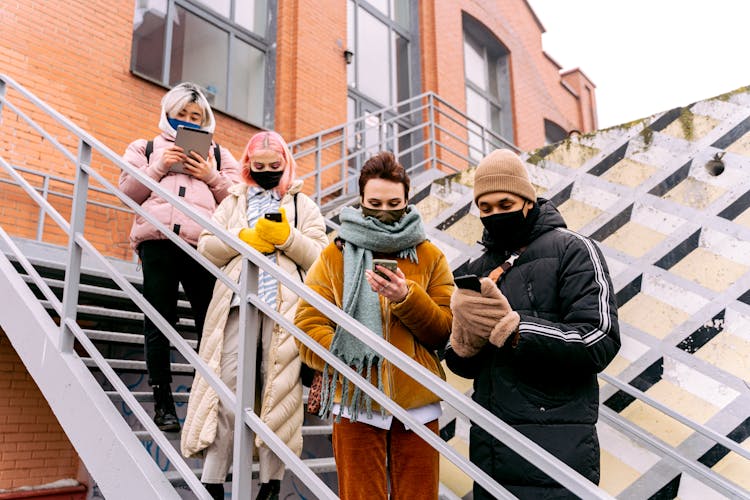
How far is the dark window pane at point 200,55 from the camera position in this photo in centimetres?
671

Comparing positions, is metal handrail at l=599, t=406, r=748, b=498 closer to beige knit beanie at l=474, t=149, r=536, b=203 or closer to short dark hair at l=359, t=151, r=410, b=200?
beige knit beanie at l=474, t=149, r=536, b=203

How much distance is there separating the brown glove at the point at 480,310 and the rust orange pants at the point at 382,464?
479 mm

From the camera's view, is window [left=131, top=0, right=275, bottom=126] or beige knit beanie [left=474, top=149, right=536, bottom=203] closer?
beige knit beanie [left=474, top=149, right=536, bottom=203]

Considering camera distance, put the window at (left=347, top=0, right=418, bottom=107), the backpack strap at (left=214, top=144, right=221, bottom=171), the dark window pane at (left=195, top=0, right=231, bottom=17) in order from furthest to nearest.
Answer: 1. the window at (left=347, top=0, right=418, bottom=107)
2. the dark window pane at (left=195, top=0, right=231, bottom=17)
3. the backpack strap at (left=214, top=144, right=221, bottom=171)

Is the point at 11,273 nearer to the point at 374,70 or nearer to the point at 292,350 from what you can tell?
the point at 292,350

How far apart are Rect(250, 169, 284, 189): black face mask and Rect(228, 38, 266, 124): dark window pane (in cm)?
483

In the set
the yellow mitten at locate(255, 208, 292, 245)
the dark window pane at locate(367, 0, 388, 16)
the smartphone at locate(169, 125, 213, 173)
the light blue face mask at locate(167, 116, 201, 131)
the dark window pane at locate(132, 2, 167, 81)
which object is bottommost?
the yellow mitten at locate(255, 208, 292, 245)

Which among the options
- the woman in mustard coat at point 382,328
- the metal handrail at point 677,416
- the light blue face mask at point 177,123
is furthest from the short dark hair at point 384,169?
the metal handrail at point 677,416

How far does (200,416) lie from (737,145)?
122 inches

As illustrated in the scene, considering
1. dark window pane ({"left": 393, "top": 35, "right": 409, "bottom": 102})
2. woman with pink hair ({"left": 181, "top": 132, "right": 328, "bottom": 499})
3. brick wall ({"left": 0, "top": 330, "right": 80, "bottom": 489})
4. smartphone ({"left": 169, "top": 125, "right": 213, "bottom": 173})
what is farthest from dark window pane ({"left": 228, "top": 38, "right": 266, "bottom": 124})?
woman with pink hair ({"left": 181, "top": 132, "right": 328, "bottom": 499})

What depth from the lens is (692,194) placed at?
128 inches

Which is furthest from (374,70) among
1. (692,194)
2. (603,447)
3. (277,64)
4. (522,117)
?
(603,447)

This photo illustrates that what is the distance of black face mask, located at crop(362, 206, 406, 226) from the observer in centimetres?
208

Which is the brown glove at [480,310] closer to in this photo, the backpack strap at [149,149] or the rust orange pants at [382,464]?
the rust orange pants at [382,464]
